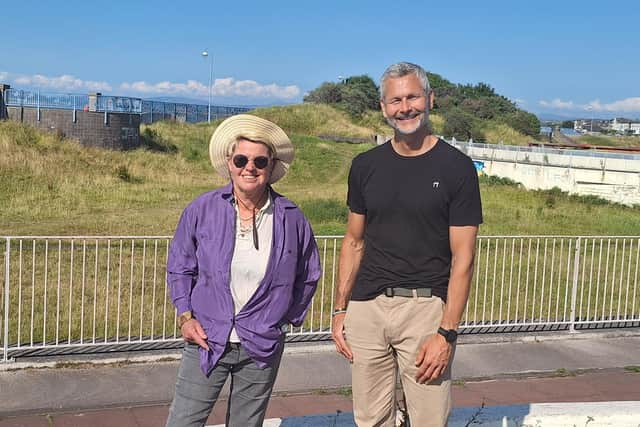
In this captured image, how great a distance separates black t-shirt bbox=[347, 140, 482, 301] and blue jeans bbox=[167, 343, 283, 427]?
56cm

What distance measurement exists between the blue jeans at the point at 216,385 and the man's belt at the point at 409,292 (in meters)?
0.58

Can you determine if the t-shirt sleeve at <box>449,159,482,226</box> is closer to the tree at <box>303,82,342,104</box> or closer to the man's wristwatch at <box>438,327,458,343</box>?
the man's wristwatch at <box>438,327,458,343</box>

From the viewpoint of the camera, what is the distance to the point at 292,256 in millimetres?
3293

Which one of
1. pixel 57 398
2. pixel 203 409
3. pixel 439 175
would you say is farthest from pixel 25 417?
pixel 439 175

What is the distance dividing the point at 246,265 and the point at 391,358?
752 mm

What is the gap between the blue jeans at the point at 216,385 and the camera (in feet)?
10.6

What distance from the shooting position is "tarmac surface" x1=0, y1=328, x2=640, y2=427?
4.27 metres

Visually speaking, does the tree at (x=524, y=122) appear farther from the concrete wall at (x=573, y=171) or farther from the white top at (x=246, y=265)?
the white top at (x=246, y=265)

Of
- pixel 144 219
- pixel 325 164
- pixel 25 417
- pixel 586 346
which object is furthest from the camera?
pixel 325 164

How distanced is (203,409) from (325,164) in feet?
102

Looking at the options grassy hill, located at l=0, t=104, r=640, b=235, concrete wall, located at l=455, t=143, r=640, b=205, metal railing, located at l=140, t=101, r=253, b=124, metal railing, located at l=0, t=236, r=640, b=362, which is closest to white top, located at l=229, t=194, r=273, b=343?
metal railing, located at l=0, t=236, r=640, b=362

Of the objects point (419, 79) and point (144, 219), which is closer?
point (419, 79)

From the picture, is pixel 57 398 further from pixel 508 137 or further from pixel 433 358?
pixel 508 137

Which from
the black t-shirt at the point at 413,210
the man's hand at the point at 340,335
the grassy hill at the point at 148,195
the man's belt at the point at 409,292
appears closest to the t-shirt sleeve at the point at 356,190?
the black t-shirt at the point at 413,210
